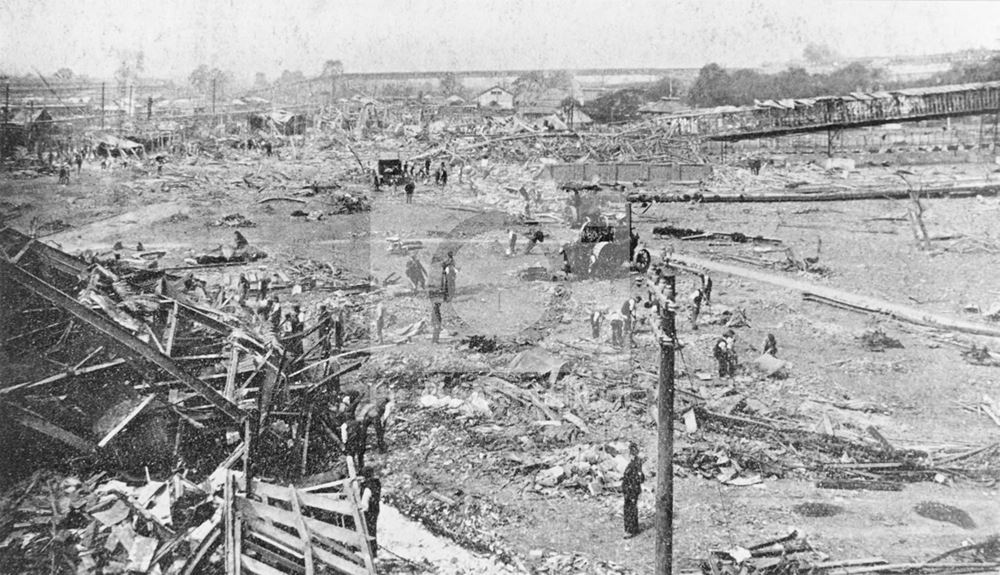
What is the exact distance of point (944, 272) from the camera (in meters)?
22.0

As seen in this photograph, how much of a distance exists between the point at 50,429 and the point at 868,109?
1811 inches

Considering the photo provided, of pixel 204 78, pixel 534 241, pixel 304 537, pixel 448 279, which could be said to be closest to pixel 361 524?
pixel 304 537

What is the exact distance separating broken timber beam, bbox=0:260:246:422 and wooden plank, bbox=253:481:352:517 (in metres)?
1.76

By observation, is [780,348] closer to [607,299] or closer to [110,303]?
[607,299]

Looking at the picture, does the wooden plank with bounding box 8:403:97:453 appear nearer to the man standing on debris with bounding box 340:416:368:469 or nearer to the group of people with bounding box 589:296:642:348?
the man standing on debris with bounding box 340:416:368:469

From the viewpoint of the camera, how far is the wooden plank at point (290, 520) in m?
6.30

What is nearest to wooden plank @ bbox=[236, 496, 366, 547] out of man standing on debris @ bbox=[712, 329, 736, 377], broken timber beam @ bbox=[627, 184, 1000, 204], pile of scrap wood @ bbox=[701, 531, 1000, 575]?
pile of scrap wood @ bbox=[701, 531, 1000, 575]

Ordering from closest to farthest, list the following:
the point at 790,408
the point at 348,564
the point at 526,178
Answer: the point at 348,564 → the point at 790,408 → the point at 526,178

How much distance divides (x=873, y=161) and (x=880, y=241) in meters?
26.5

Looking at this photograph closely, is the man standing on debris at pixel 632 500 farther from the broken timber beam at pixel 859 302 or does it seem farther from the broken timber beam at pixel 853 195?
the broken timber beam at pixel 853 195

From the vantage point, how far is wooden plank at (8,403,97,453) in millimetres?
7980

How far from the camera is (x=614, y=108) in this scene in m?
71.9

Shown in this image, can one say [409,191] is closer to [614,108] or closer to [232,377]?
[232,377]

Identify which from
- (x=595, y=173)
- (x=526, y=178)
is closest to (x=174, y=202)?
(x=526, y=178)
